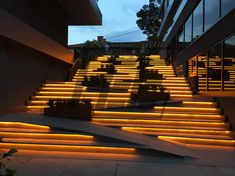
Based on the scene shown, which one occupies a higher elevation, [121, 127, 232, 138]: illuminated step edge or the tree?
the tree

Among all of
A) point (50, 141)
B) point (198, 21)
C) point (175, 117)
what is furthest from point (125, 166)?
point (198, 21)

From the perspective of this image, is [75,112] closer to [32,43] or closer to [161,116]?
[161,116]

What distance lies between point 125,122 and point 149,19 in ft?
183

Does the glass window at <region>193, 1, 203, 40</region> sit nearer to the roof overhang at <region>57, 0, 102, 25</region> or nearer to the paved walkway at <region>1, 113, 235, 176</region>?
the roof overhang at <region>57, 0, 102, 25</region>

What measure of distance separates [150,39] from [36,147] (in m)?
55.4

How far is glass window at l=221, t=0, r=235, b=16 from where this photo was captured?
11236 millimetres

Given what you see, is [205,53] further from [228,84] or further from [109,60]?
[109,60]

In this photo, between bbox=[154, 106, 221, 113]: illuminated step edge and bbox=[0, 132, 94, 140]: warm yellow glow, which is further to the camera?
bbox=[154, 106, 221, 113]: illuminated step edge

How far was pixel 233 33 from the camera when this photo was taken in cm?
1092

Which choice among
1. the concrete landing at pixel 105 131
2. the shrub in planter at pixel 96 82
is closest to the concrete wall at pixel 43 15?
the shrub in planter at pixel 96 82

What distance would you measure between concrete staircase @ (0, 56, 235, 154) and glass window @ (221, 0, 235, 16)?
3190mm

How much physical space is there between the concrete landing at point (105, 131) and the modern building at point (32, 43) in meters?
1.44

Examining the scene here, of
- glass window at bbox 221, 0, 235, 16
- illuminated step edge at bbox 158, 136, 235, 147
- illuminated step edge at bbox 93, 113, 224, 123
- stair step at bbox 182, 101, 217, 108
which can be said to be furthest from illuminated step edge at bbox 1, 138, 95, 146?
glass window at bbox 221, 0, 235, 16

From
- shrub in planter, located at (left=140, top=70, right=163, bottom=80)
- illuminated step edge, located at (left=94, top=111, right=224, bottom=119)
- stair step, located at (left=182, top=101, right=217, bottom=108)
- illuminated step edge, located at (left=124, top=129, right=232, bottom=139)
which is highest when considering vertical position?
shrub in planter, located at (left=140, top=70, right=163, bottom=80)
